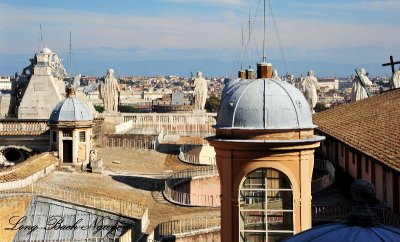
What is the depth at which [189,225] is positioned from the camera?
68.2 ft

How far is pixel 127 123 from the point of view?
45.9 m

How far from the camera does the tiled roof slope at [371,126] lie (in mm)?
21852

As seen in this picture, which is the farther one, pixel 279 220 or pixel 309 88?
pixel 309 88

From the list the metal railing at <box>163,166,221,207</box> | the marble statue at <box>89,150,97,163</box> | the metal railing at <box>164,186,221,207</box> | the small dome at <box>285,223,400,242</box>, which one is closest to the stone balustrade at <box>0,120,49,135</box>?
the marble statue at <box>89,150,97,163</box>

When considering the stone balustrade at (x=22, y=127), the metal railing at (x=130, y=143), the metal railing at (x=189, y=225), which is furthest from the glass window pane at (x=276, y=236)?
the metal railing at (x=130, y=143)

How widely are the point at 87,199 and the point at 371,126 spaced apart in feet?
38.5

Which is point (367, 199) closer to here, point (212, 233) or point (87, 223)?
point (212, 233)

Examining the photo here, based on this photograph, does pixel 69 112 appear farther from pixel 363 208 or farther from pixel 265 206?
pixel 363 208

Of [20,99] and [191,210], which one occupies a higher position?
[20,99]

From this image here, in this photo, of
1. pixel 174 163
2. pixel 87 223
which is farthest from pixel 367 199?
pixel 174 163

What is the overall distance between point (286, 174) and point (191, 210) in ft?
36.6

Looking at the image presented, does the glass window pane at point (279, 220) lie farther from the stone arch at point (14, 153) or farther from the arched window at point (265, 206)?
the stone arch at point (14, 153)

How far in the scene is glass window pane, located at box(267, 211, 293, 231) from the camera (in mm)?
13242

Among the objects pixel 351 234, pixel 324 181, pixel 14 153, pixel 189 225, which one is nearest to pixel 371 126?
pixel 324 181
